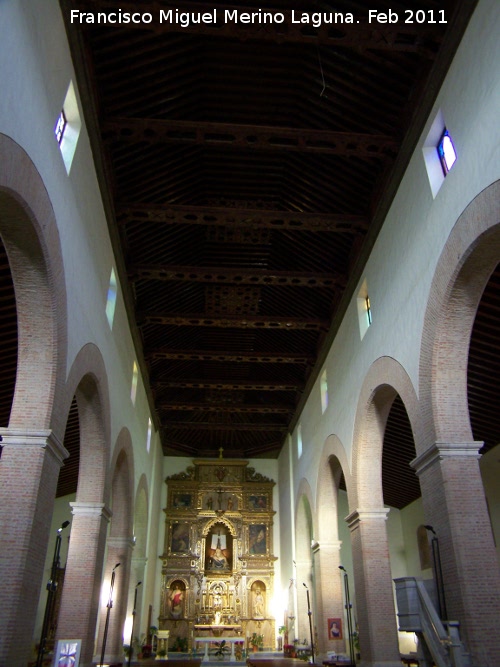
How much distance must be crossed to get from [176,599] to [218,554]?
2586 millimetres

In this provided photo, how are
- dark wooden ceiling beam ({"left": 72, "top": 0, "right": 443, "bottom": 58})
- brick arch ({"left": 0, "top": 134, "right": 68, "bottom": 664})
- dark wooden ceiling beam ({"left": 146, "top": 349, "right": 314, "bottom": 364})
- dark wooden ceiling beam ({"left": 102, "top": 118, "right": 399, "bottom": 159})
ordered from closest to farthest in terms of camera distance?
brick arch ({"left": 0, "top": 134, "right": 68, "bottom": 664}) → dark wooden ceiling beam ({"left": 72, "top": 0, "right": 443, "bottom": 58}) → dark wooden ceiling beam ({"left": 102, "top": 118, "right": 399, "bottom": 159}) → dark wooden ceiling beam ({"left": 146, "top": 349, "right": 314, "bottom": 364})

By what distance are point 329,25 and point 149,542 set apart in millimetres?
20039

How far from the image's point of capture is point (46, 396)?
8609 mm

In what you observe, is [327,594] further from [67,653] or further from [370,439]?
[67,653]

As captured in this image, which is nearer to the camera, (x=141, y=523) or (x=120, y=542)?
(x=120, y=542)

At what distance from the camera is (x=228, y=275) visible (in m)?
14.9

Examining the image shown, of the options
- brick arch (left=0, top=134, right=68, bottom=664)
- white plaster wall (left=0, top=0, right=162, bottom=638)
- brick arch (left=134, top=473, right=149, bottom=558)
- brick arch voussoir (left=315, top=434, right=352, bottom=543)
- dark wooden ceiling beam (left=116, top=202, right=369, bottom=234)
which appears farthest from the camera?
brick arch (left=134, top=473, right=149, bottom=558)

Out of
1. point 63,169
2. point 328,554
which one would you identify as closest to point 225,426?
point 328,554

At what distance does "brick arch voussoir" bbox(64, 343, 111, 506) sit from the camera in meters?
12.0

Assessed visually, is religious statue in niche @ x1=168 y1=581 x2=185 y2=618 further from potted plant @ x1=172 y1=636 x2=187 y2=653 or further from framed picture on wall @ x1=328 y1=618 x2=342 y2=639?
framed picture on wall @ x1=328 y1=618 x2=342 y2=639

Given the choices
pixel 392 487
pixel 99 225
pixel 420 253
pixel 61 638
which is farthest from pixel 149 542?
pixel 420 253

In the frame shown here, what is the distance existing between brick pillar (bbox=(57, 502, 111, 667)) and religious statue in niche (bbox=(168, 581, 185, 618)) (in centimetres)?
1362

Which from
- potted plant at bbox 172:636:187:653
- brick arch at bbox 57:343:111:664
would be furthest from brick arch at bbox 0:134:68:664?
potted plant at bbox 172:636:187:653

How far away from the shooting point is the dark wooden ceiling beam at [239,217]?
1270 cm
